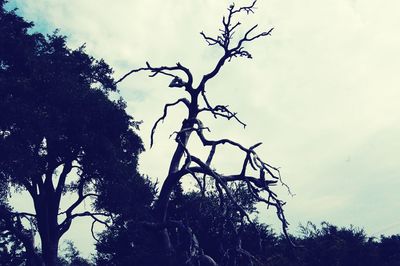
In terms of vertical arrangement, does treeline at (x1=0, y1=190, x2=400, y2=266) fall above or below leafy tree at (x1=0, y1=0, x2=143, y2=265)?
below

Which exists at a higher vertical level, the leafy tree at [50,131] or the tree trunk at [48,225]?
the leafy tree at [50,131]

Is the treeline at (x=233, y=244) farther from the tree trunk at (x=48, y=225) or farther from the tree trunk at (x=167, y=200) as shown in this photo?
the tree trunk at (x=48, y=225)

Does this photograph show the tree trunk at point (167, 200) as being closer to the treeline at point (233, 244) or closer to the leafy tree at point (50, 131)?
the treeline at point (233, 244)

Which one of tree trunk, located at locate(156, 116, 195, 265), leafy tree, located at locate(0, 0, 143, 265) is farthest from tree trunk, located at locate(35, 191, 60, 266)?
tree trunk, located at locate(156, 116, 195, 265)

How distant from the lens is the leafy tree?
669 inches

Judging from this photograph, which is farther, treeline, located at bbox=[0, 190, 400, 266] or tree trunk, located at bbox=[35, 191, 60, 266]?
tree trunk, located at bbox=[35, 191, 60, 266]

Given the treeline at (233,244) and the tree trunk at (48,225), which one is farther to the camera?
the tree trunk at (48,225)

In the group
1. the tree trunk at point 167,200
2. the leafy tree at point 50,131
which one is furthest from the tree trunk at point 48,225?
the tree trunk at point 167,200

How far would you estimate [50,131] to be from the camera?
17375 millimetres

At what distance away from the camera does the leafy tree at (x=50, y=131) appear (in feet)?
55.8

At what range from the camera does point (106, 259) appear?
20.2 m

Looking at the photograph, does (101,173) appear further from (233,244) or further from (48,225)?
(233,244)

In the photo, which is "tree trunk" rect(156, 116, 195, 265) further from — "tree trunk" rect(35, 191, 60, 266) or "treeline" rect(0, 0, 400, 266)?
"tree trunk" rect(35, 191, 60, 266)

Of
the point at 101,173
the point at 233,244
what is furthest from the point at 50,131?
the point at 233,244
